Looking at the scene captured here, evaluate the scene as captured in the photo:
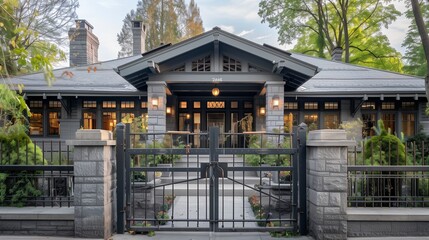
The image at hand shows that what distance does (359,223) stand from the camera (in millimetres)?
5766

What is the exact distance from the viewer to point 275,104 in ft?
44.0

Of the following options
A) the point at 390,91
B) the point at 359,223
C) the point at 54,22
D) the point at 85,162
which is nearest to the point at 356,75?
the point at 390,91

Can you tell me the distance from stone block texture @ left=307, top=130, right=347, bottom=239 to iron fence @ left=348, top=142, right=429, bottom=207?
576mm

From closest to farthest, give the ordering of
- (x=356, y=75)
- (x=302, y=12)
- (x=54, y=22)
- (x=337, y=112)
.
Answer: (x=337, y=112) < (x=356, y=75) < (x=54, y=22) < (x=302, y=12)

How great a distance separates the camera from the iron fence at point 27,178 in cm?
616

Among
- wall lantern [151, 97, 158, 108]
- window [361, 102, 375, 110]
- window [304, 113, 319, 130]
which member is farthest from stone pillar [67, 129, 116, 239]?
window [361, 102, 375, 110]

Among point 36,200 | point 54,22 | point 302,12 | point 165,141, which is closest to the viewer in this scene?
point 36,200

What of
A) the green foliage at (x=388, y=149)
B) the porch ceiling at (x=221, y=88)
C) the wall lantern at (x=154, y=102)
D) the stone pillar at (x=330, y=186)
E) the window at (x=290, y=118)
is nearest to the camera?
the stone pillar at (x=330, y=186)

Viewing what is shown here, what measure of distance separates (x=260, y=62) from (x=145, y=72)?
443 cm

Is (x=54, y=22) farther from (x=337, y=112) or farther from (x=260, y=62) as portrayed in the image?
(x=337, y=112)

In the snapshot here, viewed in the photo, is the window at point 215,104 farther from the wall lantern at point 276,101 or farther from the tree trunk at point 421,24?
the tree trunk at point 421,24

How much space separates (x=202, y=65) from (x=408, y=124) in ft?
34.2

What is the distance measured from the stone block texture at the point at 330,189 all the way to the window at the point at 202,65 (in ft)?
27.6

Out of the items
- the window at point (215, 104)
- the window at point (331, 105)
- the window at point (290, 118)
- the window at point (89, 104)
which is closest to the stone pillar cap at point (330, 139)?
the window at point (290, 118)
